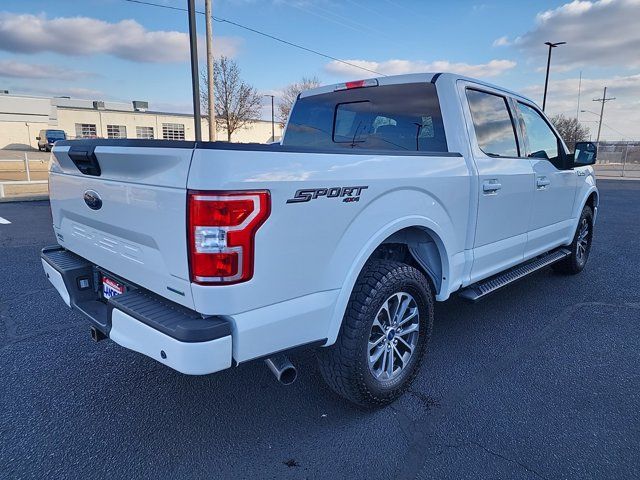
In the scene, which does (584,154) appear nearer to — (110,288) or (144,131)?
(110,288)

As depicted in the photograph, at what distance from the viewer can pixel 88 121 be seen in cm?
5238

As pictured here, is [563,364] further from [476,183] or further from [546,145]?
[546,145]

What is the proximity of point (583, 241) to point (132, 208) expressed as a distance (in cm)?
552

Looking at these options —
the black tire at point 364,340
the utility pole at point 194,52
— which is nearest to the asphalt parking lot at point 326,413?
the black tire at point 364,340

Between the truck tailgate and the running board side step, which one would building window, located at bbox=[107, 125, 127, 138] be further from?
the running board side step

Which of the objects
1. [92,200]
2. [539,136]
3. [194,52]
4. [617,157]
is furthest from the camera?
[617,157]

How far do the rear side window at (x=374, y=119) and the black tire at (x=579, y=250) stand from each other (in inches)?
119

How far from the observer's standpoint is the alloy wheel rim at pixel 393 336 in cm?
257

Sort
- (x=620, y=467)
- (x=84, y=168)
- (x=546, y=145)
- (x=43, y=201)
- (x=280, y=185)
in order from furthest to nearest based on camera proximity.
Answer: (x=43, y=201) → (x=546, y=145) → (x=84, y=168) → (x=620, y=467) → (x=280, y=185)

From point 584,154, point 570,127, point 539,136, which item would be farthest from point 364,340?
point 570,127

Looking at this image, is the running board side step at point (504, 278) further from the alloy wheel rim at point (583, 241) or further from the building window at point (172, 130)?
the building window at point (172, 130)

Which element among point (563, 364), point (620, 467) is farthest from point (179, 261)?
point (563, 364)

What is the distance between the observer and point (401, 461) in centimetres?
221

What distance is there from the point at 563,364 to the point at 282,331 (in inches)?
93.7
